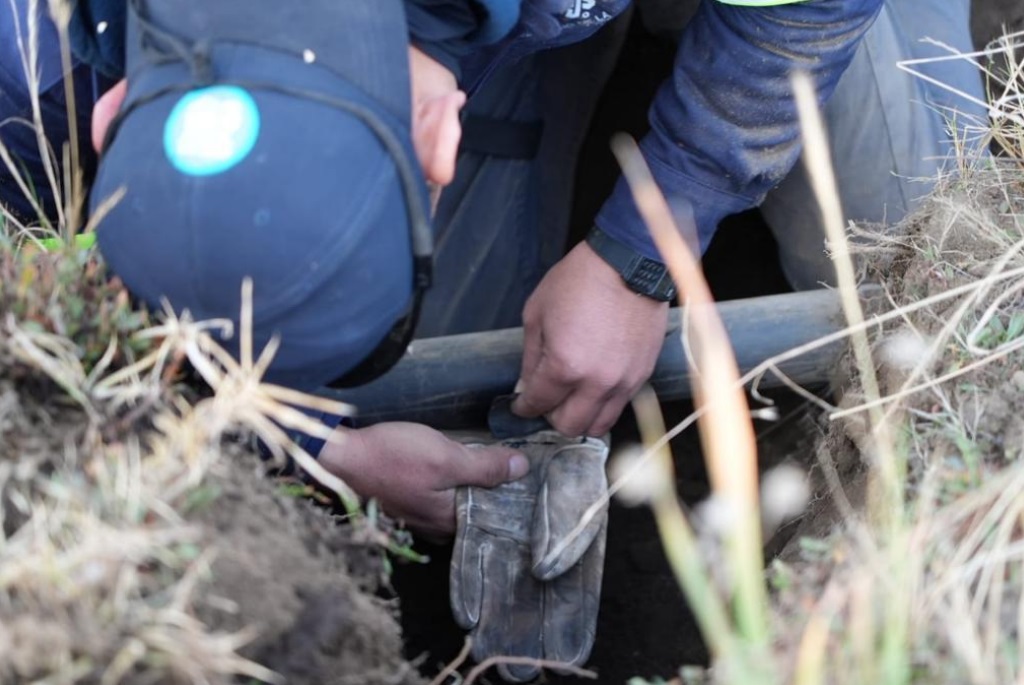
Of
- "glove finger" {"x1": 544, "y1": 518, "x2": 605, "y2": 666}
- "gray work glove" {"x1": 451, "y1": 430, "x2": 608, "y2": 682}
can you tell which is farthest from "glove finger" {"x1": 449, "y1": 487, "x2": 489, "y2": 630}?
"glove finger" {"x1": 544, "y1": 518, "x2": 605, "y2": 666}

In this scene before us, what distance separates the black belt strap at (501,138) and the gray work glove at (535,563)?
0.68 meters

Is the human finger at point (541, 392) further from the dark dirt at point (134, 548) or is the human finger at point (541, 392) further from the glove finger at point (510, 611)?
the dark dirt at point (134, 548)

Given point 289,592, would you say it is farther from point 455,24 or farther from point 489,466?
point 489,466

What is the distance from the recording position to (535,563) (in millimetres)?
1641

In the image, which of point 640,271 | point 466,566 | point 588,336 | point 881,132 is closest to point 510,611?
point 466,566

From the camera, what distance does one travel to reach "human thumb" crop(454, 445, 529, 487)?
169cm

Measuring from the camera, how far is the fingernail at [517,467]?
5.70 ft

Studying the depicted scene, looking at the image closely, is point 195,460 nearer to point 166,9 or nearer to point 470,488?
point 166,9

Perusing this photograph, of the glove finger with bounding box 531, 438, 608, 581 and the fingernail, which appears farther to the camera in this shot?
the fingernail

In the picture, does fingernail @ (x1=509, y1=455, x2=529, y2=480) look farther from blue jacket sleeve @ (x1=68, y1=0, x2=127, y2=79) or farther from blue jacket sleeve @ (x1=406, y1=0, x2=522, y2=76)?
blue jacket sleeve @ (x1=68, y1=0, x2=127, y2=79)

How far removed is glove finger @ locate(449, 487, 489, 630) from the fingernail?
75mm

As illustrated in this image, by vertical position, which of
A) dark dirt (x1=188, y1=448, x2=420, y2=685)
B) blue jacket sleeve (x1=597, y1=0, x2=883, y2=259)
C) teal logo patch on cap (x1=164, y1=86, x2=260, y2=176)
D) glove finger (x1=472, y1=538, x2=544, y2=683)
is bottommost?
glove finger (x1=472, y1=538, x2=544, y2=683)

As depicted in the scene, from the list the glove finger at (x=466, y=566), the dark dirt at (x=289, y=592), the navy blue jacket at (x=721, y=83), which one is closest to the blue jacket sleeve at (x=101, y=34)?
the navy blue jacket at (x=721, y=83)

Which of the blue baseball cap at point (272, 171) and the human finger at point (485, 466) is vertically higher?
the blue baseball cap at point (272, 171)
